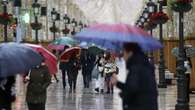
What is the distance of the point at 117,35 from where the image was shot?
1064cm

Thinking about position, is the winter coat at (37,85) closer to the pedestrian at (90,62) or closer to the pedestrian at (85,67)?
the pedestrian at (90,62)

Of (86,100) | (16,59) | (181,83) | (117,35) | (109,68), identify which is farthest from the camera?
(109,68)

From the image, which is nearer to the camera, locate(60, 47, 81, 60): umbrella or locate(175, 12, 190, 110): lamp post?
locate(175, 12, 190, 110): lamp post

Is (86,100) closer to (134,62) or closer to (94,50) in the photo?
(94,50)

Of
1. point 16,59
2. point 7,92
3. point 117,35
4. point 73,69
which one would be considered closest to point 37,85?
point 7,92

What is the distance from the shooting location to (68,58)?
34.4 m

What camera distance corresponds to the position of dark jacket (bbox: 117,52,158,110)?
32.9 ft

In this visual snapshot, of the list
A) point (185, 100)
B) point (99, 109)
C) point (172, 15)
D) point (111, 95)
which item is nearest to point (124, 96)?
point (185, 100)

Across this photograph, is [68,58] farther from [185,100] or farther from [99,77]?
[185,100]

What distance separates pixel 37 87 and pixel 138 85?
20.9ft

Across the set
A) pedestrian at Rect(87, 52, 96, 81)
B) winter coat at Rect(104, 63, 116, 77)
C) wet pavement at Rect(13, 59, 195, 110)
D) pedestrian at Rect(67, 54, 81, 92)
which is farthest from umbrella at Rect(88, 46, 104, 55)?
winter coat at Rect(104, 63, 116, 77)

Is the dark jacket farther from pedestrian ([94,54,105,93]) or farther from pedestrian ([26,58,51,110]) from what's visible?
pedestrian ([94,54,105,93])

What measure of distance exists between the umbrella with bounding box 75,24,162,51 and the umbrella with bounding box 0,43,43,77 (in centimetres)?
113

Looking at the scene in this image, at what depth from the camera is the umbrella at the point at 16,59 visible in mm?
11156
